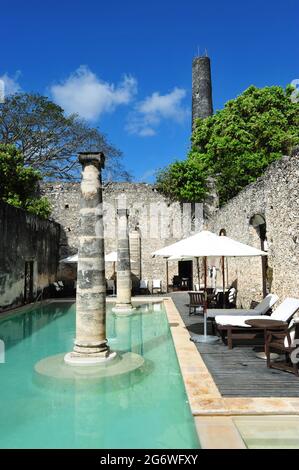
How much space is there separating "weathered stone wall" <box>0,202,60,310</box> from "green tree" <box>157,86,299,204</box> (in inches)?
301

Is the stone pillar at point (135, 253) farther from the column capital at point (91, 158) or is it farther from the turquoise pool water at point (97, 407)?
the column capital at point (91, 158)

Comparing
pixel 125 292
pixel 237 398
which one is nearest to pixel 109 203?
pixel 125 292

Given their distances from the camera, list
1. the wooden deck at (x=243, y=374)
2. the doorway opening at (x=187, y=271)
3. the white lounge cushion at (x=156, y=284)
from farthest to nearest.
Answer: the doorway opening at (x=187, y=271) → the white lounge cushion at (x=156, y=284) → the wooden deck at (x=243, y=374)

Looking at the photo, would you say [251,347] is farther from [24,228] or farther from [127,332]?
[24,228]

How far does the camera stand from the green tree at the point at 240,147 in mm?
20359

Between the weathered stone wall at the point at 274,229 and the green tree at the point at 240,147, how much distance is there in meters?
7.44

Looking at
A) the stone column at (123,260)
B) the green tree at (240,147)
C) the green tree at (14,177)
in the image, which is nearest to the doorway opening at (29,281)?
the green tree at (14,177)

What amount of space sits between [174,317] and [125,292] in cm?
290

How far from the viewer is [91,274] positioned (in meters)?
6.32

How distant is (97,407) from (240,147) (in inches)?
732

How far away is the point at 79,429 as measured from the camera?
154 inches

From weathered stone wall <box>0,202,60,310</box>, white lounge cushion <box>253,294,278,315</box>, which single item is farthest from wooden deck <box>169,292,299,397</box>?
weathered stone wall <box>0,202,60,310</box>

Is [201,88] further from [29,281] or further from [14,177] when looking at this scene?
[29,281]

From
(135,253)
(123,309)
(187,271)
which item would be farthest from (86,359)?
(187,271)
